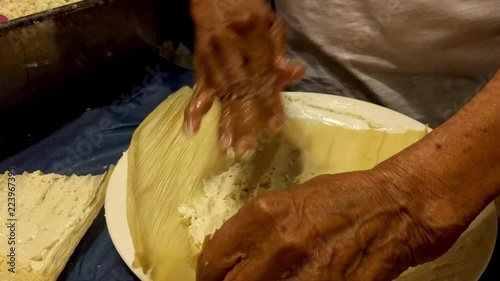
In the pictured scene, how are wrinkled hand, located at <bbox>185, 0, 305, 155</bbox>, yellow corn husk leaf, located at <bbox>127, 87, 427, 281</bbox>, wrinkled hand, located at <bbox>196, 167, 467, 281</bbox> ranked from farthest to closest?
yellow corn husk leaf, located at <bbox>127, 87, 427, 281</bbox>, wrinkled hand, located at <bbox>185, 0, 305, 155</bbox>, wrinkled hand, located at <bbox>196, 167, 467, 281</bbox>

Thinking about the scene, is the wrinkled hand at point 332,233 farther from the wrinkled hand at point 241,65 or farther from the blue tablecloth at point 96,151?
the blue tablecloth at point 96,151

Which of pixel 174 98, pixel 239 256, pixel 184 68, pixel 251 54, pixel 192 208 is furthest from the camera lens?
pixel 184 68

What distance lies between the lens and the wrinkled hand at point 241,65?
73cm

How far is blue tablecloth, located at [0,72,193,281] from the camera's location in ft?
3.01

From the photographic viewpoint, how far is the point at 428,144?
2.00 ft

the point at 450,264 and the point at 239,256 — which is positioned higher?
the point at 239,256

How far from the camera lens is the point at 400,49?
98cm

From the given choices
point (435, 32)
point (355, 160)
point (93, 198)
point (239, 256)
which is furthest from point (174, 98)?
point (239, 256)

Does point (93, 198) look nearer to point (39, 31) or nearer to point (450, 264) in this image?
point (39, 31)

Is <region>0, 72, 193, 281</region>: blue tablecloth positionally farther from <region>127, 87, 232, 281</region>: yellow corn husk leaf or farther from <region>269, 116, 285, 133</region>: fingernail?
<region>269, 116, 285, 133</region>: fingernail

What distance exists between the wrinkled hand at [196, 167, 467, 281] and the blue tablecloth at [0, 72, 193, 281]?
0.39 metres

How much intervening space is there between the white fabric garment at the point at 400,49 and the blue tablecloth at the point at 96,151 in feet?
1.24

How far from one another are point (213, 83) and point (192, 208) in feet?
0.79

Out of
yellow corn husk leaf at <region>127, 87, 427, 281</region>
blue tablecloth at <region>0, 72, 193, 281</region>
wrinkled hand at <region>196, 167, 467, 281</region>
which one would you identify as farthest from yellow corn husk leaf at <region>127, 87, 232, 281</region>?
wrinkled hand at <region>196, 167, 467, 281</region>
